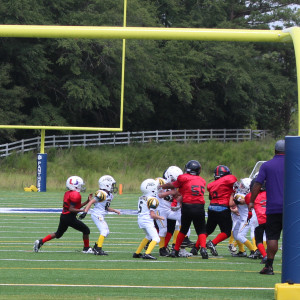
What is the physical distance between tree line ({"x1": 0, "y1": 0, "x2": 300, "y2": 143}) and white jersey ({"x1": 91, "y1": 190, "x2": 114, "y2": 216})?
7254 millimetres

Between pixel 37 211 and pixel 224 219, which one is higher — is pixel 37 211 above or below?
below

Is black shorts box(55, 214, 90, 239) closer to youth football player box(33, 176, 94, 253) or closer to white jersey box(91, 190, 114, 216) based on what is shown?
youth football player box(33, 176, 94, 253)

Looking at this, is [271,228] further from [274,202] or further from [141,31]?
[141,31]

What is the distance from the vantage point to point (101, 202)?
484 inches

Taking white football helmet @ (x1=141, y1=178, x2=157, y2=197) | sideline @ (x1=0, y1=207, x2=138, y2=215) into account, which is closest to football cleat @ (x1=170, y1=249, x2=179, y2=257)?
white football helmet @ (x1=141, y1=178, x2=157, y2=197)

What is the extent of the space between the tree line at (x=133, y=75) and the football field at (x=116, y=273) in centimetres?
539

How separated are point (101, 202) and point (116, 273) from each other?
7.89 feet

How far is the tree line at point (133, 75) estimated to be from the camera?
19.3 meters

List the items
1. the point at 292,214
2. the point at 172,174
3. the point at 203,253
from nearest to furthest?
the point at 292,214, the point at 203,253, the point at 172,174

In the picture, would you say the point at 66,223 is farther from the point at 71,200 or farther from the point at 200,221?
the point at 200,221

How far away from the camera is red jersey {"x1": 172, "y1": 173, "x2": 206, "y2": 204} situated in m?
11.7

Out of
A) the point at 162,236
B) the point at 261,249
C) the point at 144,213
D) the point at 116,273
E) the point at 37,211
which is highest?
the point at 144,213

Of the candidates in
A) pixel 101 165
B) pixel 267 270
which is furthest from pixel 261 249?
pixel 101 165

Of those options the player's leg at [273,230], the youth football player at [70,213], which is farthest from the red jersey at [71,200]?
the player's leg at [273,230]
